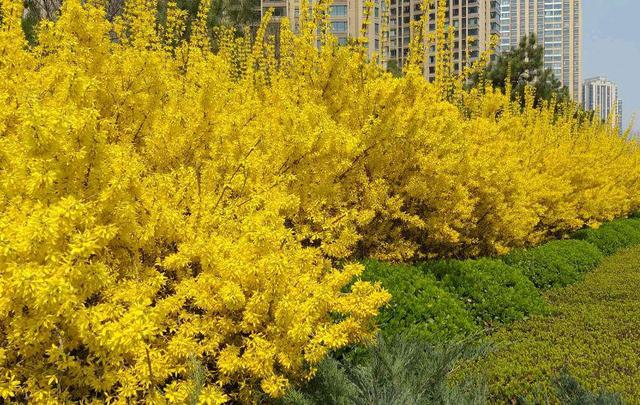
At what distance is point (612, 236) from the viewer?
13.2 metres

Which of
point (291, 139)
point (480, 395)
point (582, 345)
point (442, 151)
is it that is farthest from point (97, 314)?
point (442, 151)

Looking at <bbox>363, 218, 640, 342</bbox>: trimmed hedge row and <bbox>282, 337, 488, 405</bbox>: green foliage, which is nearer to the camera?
<bbox>282, 337, 488, 405</bbox>: green foliage

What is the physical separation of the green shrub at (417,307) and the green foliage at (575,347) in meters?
0.45

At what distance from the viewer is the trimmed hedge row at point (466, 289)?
17.1 ft

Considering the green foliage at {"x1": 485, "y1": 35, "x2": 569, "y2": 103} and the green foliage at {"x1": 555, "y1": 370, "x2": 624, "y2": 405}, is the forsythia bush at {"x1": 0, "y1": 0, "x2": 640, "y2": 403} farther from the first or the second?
the green foliage at {"x1": 485, "y1": 35, "x2": 569, "y2": 103}

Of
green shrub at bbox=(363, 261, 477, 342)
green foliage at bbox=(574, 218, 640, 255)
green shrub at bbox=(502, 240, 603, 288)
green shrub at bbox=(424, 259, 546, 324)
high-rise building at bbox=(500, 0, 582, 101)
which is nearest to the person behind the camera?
green shrub at bbox=(363, 261, 477, 342)

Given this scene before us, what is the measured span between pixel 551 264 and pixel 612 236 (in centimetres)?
566

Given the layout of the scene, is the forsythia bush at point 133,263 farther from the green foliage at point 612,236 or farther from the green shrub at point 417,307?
the green foliage at point 612,236

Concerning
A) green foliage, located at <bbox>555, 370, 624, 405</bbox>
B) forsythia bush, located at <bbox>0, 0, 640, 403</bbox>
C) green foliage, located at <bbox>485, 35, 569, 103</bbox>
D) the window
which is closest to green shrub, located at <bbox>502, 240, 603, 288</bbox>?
forsythia bush, located at <bbox>0, 0, 640, 403</bbox>

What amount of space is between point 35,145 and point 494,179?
6788 mm

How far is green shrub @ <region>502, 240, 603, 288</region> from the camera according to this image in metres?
8.29

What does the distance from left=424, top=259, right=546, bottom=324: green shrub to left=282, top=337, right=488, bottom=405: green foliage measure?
10.1ft

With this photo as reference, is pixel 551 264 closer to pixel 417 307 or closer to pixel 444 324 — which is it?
pixel 444 324

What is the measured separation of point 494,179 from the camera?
26.8 feet
